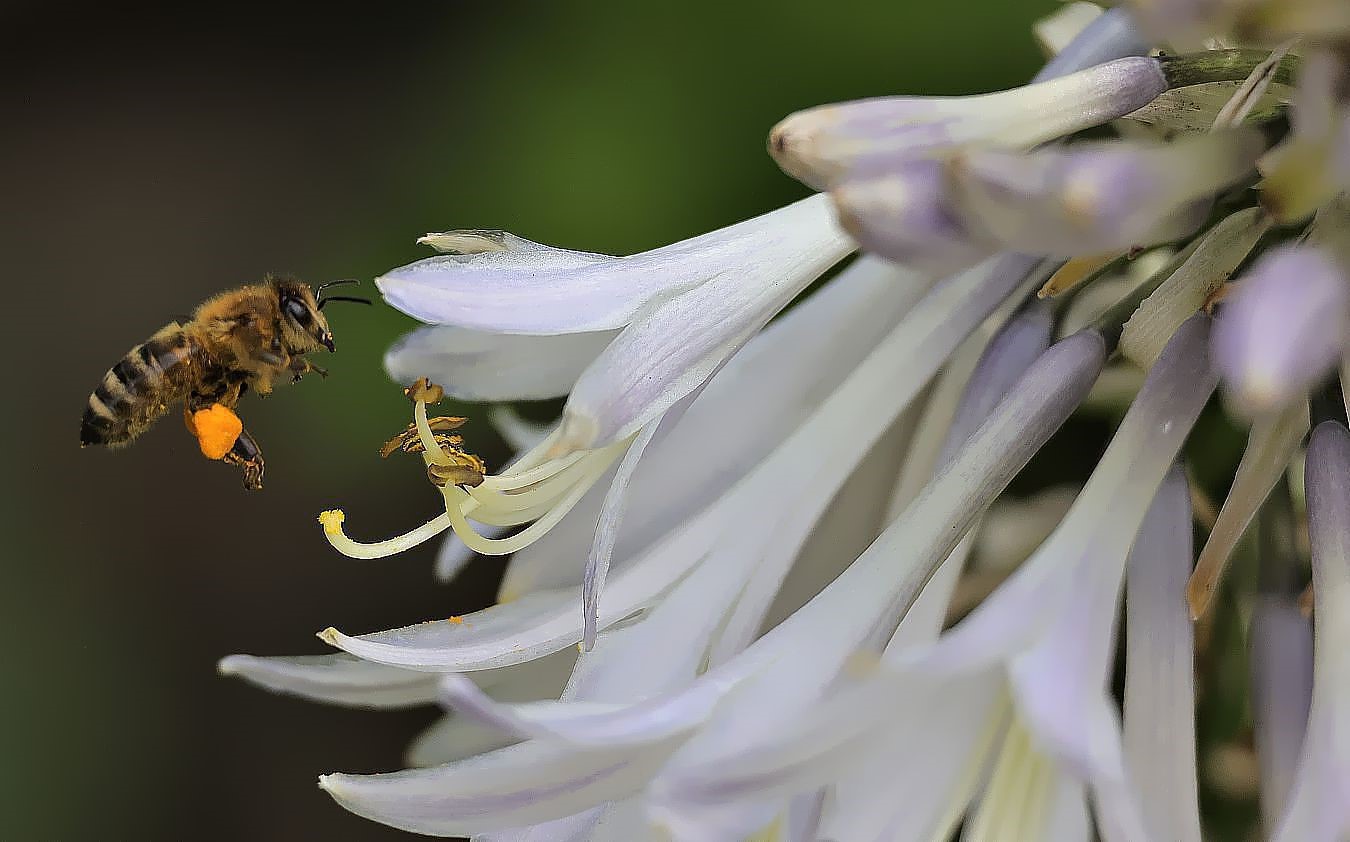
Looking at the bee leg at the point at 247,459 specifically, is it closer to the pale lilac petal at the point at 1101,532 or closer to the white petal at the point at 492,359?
the white petal at the point at 492,359

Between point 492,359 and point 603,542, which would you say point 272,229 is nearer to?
point 492,359

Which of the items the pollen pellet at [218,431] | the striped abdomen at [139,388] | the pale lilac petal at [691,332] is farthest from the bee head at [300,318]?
the pale lilac petal at [691,332]

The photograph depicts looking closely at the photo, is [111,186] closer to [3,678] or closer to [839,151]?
[3,678]

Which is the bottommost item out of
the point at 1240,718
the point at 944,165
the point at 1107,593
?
the point at 1240,718

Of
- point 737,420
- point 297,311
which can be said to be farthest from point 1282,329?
point 297,311

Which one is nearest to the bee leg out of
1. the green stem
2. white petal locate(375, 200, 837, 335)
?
white petal locate(375, 200, 837, 335)

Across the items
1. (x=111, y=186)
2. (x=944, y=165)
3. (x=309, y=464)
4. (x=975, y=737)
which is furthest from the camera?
(x=111, y=186)

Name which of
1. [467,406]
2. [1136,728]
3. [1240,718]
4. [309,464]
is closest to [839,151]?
[1136,728]
